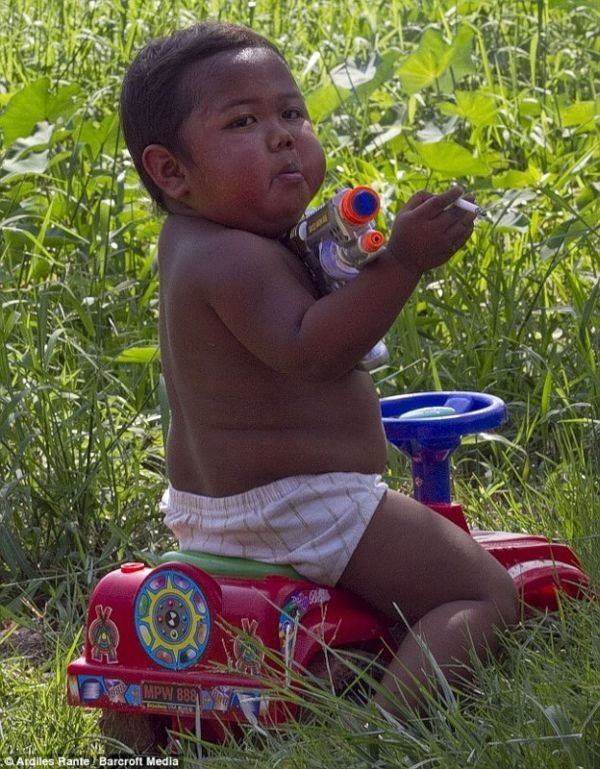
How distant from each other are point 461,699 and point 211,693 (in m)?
0.36

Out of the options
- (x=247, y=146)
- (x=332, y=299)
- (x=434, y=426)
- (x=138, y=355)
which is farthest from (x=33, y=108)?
(x=332, y=299)

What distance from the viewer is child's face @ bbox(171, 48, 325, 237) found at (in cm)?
223

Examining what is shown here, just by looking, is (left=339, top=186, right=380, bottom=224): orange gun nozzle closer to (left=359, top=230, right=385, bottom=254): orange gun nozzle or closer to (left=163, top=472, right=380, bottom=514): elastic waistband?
(left=359, top=230, right=385, bottom=254): orange gun nozzle

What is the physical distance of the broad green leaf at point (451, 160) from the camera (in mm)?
3629

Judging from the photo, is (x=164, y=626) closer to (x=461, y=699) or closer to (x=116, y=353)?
(x=461, y=699)

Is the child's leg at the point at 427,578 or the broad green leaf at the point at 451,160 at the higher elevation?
the broad green leaf at the point at 451,160

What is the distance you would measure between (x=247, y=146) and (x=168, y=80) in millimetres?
169

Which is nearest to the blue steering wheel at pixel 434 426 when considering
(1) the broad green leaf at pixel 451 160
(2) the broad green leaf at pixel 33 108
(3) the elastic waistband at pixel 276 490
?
(3) the elastic waistband at pixel 276 490

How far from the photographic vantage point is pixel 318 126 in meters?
4.21

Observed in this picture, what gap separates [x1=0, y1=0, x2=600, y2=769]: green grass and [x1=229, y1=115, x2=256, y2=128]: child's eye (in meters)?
0.85

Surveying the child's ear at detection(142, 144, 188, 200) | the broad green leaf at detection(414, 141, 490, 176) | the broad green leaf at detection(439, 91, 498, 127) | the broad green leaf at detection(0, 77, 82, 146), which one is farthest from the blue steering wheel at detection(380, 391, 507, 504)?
the broad green leaf at detection(0, 77, 82, 146)

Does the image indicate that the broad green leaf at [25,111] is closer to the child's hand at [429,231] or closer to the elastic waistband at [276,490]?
the elastic waistband at [276,490]

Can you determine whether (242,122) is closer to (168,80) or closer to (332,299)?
(168,80)

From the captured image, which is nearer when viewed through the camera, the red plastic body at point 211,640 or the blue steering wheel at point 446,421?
the red plastic body at point 211,640
